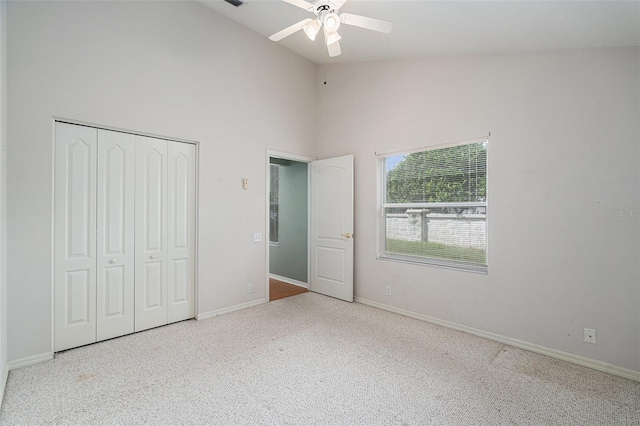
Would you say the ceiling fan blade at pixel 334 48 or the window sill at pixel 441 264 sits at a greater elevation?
the ceiling fan blade at pixel 334 48

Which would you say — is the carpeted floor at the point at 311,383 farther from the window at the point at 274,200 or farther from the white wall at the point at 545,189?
the window at the point at 274,200

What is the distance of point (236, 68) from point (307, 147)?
1503mm

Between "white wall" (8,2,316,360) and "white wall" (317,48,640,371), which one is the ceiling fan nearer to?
"white wall" (317,48,640,371)

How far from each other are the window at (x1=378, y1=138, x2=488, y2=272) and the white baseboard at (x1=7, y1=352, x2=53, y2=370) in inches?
142

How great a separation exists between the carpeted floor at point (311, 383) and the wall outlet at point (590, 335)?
0.79ft

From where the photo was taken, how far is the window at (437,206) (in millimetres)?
3260

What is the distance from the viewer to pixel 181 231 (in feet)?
11.5

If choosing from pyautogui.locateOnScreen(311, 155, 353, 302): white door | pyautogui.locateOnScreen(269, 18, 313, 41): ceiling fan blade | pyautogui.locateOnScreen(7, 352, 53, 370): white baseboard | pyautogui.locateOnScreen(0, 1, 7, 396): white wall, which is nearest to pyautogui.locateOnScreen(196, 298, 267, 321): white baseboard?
pyautogui.locateOnScreen(311, 155, 353, 302): white door

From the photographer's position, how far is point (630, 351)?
2.38 meters

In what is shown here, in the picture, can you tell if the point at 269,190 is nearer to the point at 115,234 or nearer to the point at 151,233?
the point at 151,233

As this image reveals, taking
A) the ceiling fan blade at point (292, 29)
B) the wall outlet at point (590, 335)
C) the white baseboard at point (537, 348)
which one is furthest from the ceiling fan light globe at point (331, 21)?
the wall outlet at point (590, 335)

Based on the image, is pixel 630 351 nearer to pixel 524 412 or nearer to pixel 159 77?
pixel 524 412

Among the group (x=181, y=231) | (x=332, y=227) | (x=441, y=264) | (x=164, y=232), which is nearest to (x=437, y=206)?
(x=441, y=264)

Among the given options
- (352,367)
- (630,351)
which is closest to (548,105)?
(630,351)
